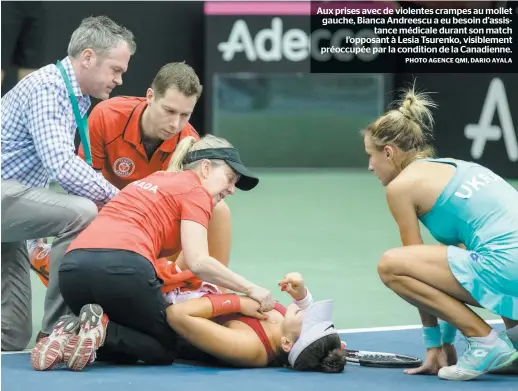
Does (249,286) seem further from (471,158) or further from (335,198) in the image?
(471,158)

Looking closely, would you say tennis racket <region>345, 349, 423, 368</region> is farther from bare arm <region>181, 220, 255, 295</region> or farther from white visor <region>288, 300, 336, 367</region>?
bare arm <region>181, 220, 255, 295</region>

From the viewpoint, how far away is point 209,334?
486 centimetres

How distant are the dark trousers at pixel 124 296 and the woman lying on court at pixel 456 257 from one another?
3.41ft

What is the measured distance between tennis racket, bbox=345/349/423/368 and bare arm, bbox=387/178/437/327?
0.61m

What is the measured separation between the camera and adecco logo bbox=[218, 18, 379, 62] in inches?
542

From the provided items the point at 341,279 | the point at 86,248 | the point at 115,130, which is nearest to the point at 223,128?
the point at 341,279

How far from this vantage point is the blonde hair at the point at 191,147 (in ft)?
17.2

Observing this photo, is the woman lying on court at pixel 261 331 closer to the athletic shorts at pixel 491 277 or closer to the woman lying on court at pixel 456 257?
the woman lying on court at pixel 456 257

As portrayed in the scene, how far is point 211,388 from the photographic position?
4.56 m

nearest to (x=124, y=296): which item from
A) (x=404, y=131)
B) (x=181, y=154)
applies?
(x=181, y=154)

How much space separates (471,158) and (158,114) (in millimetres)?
8395

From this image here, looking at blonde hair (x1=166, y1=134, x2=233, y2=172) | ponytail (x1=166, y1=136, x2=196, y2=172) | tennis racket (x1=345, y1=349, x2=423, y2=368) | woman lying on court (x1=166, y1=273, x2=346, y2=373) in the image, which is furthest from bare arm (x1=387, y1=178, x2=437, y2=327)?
ponytail (x1=166, y1=136, x2=196, y2=172)

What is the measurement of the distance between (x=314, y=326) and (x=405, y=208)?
26.3 inches

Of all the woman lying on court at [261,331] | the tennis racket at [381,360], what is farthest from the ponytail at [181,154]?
the tennis racket at [381,360]
